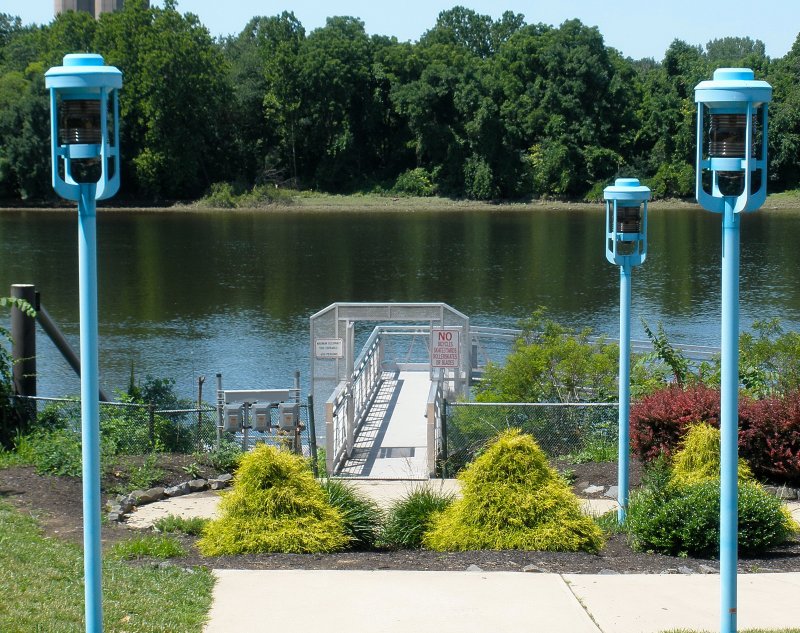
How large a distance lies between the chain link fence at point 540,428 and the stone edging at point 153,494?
133 inches

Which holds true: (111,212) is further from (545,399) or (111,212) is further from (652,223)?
(545,399)

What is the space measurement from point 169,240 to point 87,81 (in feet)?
211

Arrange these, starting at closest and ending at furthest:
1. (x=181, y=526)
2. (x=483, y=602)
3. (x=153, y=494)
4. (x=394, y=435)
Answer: (x=483, y=602), (x=181, y=526), (x=153, y=494), (x=394, y=435)

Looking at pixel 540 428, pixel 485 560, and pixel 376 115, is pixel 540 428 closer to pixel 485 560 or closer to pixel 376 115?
pixel 485 560

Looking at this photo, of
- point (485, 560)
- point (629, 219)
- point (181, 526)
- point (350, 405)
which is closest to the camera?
point (485, 560)

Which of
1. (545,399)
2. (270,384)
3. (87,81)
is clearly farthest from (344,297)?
(87,81)

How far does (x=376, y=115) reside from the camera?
106 m

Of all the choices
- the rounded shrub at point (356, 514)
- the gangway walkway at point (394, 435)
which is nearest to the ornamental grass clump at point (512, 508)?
the rounded shrub at point (356, 514)

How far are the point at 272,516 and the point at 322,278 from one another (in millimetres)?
40952

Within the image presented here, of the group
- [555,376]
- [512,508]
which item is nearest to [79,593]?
[512,508]

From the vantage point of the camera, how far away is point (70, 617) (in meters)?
6.69

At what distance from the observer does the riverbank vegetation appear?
310 feet

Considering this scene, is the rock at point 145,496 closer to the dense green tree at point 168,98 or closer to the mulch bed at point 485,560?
the mulch bed at point 485,560

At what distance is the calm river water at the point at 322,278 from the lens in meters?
33.4
